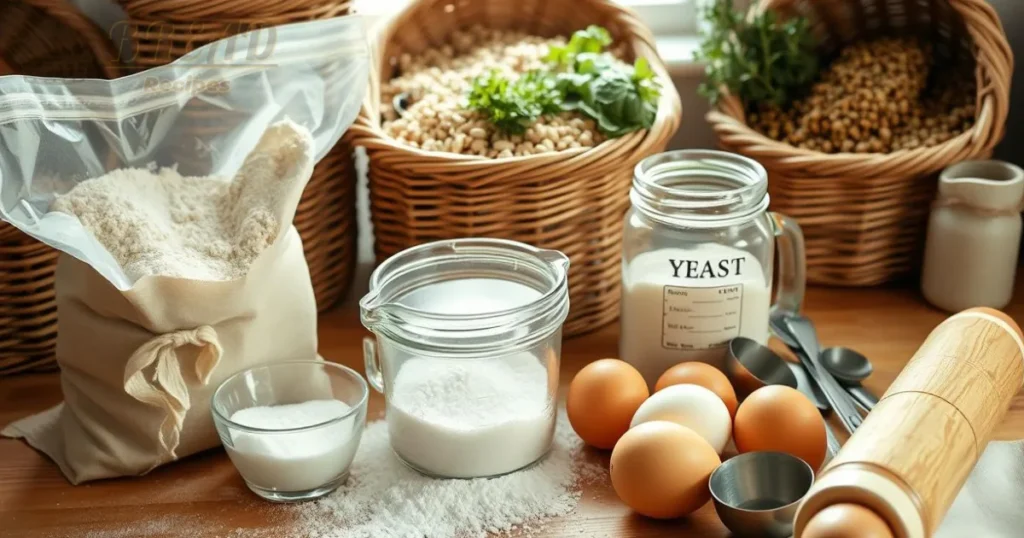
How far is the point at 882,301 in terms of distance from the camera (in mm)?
1312

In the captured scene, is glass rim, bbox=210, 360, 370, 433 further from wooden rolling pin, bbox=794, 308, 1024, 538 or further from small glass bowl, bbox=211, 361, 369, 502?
wooden rolling pin, bbox=794, 308, 1024, 538

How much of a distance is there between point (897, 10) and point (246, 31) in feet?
2.62

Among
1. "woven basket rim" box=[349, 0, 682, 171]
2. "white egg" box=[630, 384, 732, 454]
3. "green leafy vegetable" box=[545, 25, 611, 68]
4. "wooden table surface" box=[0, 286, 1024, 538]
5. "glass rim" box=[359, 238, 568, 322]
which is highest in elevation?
"green leafy vegetable" box=[545, 25, 611, 68]

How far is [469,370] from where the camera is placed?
98 cm

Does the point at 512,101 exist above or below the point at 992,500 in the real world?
above

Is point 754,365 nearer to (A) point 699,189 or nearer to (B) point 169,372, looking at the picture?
(A) point 699,189

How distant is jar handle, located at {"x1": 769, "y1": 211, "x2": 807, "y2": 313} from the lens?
114 centimetres

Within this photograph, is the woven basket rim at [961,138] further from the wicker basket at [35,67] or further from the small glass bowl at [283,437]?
the wicker basket at [35,67]

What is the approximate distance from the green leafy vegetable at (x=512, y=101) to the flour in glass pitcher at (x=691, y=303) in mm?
191

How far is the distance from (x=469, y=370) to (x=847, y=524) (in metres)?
0.36

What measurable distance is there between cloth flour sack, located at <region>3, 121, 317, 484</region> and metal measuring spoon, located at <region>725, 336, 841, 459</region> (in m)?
0.39

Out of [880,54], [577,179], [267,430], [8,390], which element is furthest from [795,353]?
[8,390]

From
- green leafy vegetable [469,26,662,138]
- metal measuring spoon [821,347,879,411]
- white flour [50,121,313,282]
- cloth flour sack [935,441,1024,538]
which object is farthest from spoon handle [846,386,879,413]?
white flour [50,121,313,282]

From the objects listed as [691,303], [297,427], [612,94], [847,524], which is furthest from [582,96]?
[847,524]
